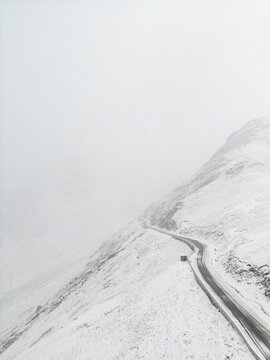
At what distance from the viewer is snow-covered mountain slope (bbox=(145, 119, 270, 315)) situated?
69.6 ft

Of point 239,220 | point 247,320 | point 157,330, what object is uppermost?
point 157,330

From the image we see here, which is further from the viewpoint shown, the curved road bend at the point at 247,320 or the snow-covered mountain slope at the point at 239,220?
the snow-covered mountain slope at the point at 239,220

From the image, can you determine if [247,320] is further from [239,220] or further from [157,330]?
[239,220]

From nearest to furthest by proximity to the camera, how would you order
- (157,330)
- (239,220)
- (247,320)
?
1. (247,320)
2. (157,330)
3. (239,220)

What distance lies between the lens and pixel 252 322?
51.7 feet

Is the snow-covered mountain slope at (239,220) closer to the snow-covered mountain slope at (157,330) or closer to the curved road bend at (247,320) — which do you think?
the curved road bend at (247,320)

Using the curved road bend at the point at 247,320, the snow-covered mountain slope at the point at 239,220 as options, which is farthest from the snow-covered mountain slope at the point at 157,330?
the snow-covered mountain slope at the point at 239,220

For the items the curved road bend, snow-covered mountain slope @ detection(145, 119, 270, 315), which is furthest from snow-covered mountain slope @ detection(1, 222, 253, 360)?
snow-covered mountain slope @ detection(145, 119, 270, 315)

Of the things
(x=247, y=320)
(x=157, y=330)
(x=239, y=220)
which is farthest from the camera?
(x=239, y=220)

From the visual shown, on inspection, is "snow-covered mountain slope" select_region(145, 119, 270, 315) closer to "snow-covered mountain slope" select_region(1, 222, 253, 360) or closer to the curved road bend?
the curved road bend

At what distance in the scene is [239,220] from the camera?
4309 cm

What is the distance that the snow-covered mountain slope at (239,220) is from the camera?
21219 mm

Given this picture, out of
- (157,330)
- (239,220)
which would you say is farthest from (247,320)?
(239,220)

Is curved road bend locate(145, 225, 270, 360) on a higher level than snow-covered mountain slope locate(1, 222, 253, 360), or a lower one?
lower
